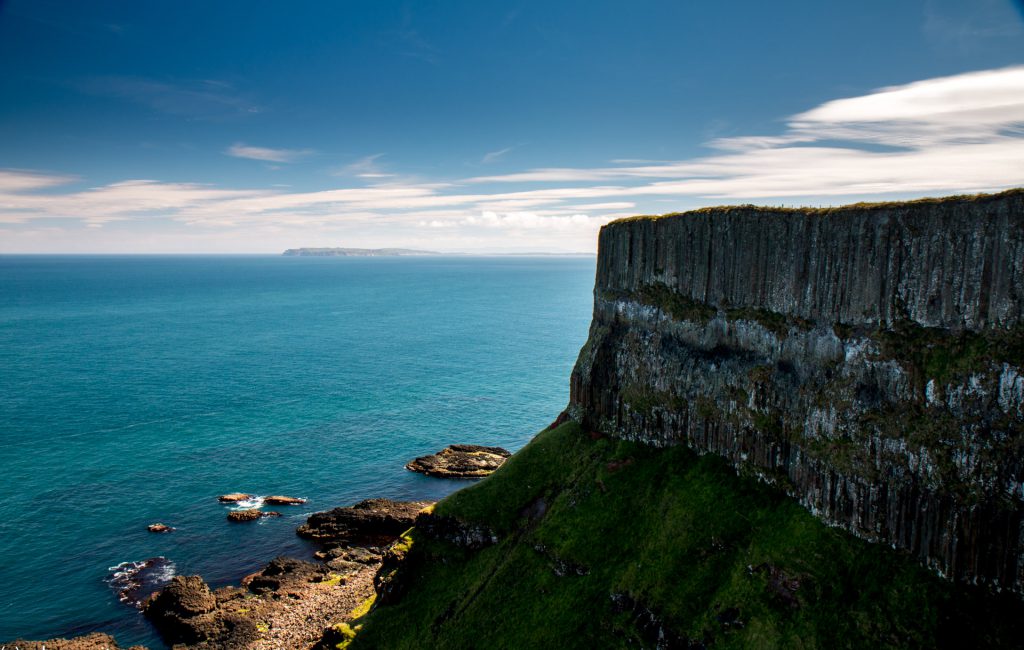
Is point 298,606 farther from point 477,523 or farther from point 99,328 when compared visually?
point 99,328

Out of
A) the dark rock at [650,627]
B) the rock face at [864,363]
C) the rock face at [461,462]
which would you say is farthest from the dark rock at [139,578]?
the rock face at [864,363]

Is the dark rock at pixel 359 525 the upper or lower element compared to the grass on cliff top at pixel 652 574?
lower

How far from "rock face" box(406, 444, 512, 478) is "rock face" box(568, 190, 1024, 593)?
34228 mm

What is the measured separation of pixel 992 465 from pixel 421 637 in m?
34.8

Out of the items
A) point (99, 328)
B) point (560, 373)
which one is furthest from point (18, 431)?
point (99, 328)

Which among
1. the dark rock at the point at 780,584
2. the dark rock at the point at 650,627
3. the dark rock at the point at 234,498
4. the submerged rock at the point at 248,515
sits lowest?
the submerged rock at the point at 248,515

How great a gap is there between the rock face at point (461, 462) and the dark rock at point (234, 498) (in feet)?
60.5

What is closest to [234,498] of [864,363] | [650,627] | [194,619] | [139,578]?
[139,578]

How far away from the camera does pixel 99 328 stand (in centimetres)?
17475

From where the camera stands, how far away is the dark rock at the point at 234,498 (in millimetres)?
69438

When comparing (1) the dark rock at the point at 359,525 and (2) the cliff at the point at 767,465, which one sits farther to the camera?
(1) the dark rock at the point at 359,525

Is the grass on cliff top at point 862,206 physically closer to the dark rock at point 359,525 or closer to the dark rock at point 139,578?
the dark rock at point 359,525

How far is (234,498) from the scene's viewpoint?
229 ft

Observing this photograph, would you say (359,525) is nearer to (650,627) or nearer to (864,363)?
(650,627)
